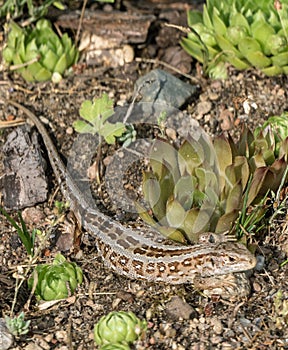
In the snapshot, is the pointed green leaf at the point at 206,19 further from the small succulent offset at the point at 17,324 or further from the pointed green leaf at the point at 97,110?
the small succulent offset at the point at 17,324

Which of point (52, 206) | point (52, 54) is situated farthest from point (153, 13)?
point (52, 206)

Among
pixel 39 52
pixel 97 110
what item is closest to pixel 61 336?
pixel 97 110

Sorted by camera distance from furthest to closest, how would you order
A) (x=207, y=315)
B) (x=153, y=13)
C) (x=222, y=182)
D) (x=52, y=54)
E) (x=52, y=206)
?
(x=153, y=13) → (x=52, y=54) → (x=52, y=206) → (x=222, y=182) → (x=207, y=315)

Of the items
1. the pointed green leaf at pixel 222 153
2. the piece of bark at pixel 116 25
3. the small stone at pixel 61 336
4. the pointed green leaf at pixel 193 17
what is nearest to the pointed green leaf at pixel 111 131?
the pointed green leaf at pixel 222 153

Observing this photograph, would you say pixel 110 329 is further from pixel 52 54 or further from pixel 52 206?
pixel 52 54

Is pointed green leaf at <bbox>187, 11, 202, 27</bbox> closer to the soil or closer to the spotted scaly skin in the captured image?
the soil

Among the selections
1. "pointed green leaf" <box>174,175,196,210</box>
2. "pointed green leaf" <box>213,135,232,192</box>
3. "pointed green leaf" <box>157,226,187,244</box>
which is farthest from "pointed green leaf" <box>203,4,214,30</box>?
"pointed green leaf" <box>157,226,187,244</box>
